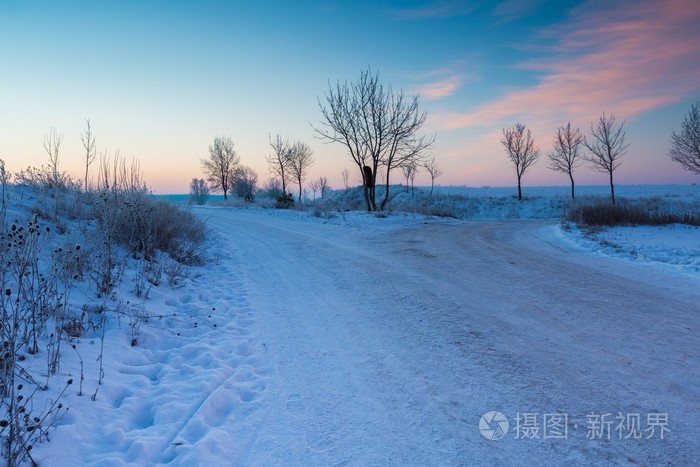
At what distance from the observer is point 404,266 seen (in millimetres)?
7871

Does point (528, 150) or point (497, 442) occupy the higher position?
point (528, 150)

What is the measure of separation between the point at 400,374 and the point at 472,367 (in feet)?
2.18

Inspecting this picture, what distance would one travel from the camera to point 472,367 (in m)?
3.47

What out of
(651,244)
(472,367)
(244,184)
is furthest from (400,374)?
(244,184)

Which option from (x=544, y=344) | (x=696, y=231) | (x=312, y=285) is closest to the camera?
(x=544, y=344)

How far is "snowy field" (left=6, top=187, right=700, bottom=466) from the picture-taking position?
248 centimetres

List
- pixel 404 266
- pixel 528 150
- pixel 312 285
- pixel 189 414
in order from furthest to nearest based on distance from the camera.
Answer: pixel 528 150
pixel 404 266
pixel 312 285
pixel 189 414

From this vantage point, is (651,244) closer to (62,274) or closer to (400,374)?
(400,374)

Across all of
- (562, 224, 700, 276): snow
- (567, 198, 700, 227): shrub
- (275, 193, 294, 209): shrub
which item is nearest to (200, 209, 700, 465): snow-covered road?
(562, 224, 700, 276): snow

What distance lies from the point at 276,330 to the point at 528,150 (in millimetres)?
42154

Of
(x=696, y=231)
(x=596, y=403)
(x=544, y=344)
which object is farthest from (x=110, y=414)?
(x=696, y=231)

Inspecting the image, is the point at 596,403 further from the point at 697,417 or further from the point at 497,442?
the point at 497,442

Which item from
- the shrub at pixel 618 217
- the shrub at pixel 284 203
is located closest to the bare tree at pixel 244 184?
the shrub at pixel 284 203

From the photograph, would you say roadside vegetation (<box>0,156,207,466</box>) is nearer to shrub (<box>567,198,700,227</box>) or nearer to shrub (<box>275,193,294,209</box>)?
shrub (<box>567,198,700,227</box>)
